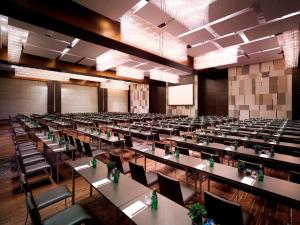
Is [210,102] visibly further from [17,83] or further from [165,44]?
[17,83]

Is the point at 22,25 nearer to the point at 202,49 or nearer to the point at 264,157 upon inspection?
the point at 264,157

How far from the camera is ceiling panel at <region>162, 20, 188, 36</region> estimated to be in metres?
6.28

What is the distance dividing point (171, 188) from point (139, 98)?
2095cm

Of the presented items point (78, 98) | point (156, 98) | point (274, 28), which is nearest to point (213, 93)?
point (156, 98)

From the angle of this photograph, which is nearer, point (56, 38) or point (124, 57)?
point (56, 38)

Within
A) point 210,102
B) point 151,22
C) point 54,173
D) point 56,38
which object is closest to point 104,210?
point 54,173

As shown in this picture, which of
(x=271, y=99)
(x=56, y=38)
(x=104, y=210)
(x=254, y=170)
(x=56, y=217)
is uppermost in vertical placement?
(x=56, y=38)

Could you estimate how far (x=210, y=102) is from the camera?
53.9 ft

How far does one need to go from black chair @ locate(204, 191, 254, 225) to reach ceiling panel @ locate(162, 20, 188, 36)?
6037 mm

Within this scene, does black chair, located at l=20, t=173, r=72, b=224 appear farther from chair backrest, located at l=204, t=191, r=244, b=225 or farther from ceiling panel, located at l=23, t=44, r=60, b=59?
ceiling panel, located at l=23, t=44, r=60, b=59

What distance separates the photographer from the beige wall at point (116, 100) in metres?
23.4

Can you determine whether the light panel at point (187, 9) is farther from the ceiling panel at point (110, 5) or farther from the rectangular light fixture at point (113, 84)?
the rectangular light fixture at point (113, 84)

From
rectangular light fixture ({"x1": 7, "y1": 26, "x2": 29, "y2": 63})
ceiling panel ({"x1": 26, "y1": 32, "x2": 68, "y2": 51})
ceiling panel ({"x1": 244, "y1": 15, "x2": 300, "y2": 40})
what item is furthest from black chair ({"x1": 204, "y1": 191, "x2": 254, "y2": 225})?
ceiling panel ({"x1": 26, "y1": 32, "x2": 68, "y2": 51})

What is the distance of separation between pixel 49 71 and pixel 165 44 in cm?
950
